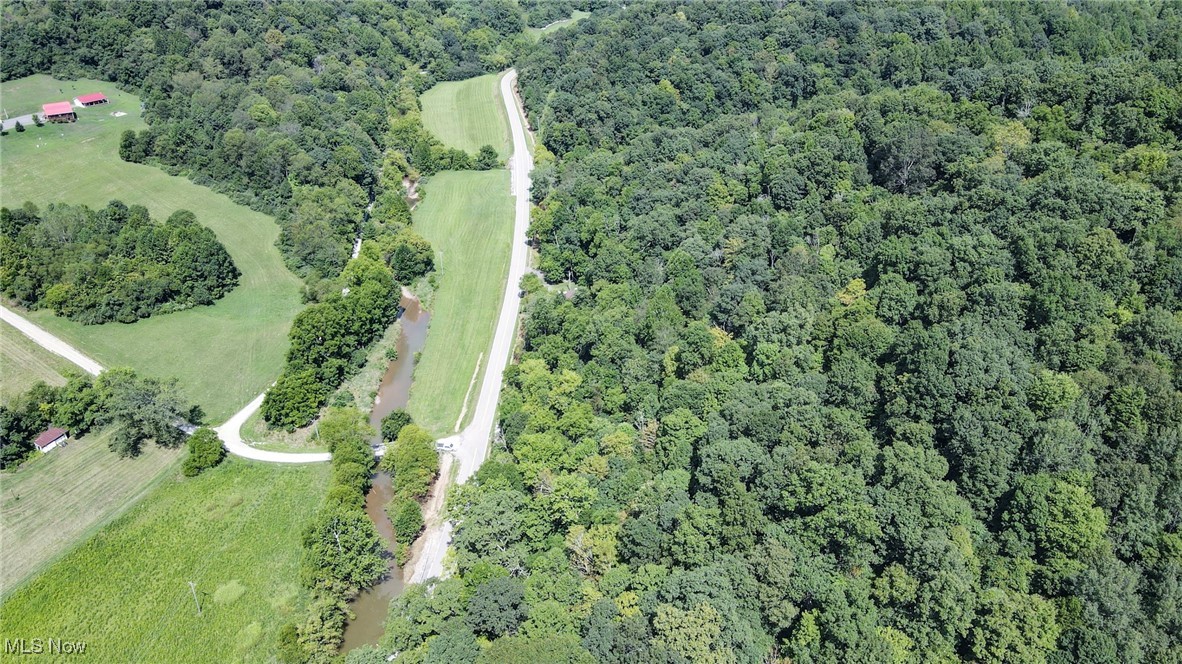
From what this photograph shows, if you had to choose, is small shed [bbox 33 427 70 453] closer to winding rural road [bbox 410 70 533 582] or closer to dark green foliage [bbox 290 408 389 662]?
dark green foliage [bbox 290 408 389 662]

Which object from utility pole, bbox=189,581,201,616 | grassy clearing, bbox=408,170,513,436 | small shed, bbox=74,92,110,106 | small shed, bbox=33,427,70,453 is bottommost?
grassy clearing, bbox=408,170,513,436

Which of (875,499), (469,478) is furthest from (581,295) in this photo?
(875,499)

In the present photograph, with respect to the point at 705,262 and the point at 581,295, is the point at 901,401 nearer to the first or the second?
the point at 705,262

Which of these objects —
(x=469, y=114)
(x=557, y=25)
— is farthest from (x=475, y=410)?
(x=557, y=25)

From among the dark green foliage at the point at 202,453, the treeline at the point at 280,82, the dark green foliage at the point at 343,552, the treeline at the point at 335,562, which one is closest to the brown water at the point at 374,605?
the treeline at the point at 335,562

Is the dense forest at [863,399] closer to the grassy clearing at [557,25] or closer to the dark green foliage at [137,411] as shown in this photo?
the dark green foliage at [137,411]

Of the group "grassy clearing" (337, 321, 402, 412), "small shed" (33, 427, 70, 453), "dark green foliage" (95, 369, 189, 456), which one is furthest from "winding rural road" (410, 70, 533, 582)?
"small shed" (33, 427, 70, 453)

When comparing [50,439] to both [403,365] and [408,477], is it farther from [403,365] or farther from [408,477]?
[408,477]
